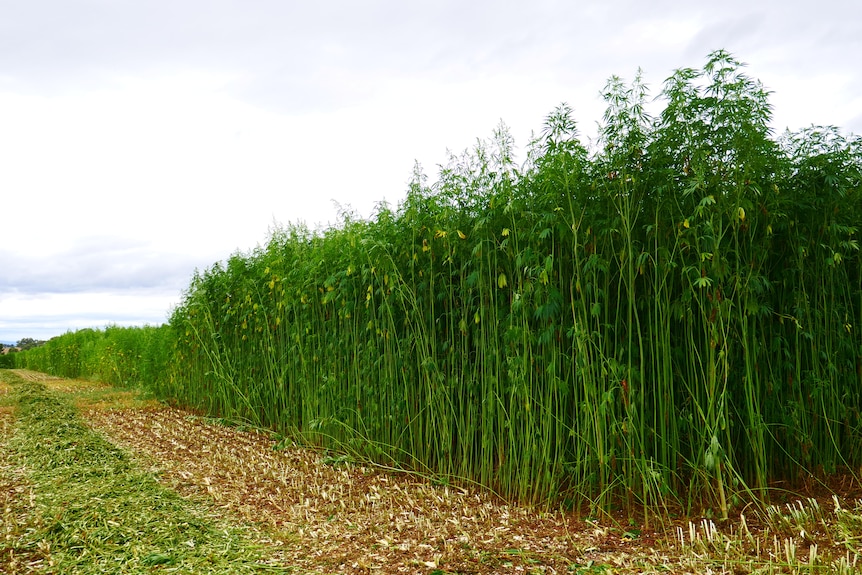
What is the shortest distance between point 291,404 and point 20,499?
267 cm

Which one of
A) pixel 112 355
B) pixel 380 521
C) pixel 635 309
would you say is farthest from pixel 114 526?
pixel 112 355

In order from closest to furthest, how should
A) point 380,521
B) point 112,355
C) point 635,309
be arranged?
point 635,309 < point 380,521 < point 112,355

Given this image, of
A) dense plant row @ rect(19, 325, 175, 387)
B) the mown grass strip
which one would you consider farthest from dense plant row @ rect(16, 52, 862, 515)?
dense plant row @ rect(19, 325, 175, 387)

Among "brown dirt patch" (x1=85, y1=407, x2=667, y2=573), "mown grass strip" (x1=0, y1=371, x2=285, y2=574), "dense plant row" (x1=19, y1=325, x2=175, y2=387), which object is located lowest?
"brown dirt patch" (x1=85, y1=407, x2=667, y2=573)

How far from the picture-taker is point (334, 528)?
387cm

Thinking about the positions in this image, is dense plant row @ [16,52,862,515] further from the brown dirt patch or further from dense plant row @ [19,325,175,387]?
dense plant row @ [19,325,175,387]

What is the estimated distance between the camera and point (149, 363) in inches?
412

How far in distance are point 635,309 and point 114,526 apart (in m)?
3.35

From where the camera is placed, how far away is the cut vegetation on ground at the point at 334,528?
3.26m

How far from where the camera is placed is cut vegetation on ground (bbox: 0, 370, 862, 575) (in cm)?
326

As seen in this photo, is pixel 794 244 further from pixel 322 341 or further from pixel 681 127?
pixel 322 341

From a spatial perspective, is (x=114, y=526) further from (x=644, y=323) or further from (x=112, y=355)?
(x=112, y=355)

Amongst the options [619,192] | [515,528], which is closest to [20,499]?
[515,528]

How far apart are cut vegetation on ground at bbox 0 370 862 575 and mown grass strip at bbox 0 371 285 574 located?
0.4 inches
